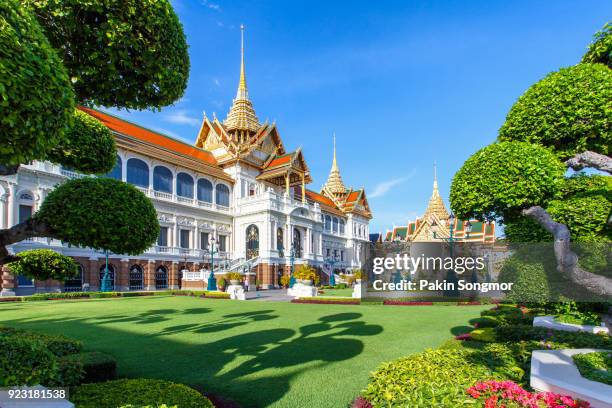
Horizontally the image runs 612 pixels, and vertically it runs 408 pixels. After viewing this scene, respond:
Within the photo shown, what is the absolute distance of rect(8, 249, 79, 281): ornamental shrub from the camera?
586 cm

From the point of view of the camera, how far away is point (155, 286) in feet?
105

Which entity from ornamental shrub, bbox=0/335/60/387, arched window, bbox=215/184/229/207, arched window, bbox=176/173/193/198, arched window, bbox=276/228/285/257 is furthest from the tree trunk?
arched window, bbox=215/184/229/207

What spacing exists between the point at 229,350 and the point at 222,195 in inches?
1280

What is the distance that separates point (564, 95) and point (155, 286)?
3274 cm

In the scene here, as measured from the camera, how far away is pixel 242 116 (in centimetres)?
4447

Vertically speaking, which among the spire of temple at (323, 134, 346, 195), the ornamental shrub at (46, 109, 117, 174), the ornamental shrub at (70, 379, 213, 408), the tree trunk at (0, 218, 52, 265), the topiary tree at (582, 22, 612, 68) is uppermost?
the spire of temple at (323, 134, 346, 195)

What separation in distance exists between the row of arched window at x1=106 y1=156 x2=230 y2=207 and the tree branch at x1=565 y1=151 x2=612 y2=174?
3008cm

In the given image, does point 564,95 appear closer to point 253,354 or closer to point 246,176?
point 253,354

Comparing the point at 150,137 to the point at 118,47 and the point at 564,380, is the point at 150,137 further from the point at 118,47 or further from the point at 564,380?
the point at 564,380

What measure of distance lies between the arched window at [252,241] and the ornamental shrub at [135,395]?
112 ft

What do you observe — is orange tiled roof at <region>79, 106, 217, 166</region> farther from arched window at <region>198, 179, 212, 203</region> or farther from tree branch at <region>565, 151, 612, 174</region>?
tree branch at <region>565, 151, 612, 174</region>

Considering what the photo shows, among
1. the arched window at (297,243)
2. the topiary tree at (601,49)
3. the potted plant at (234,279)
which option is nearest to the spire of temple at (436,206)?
the arched window at (297,243)

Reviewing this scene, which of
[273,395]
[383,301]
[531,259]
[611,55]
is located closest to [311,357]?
[273,395]

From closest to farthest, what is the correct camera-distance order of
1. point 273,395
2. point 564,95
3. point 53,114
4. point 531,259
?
point 53,114 → point 273,395 → point 564,95 → point 531,259
